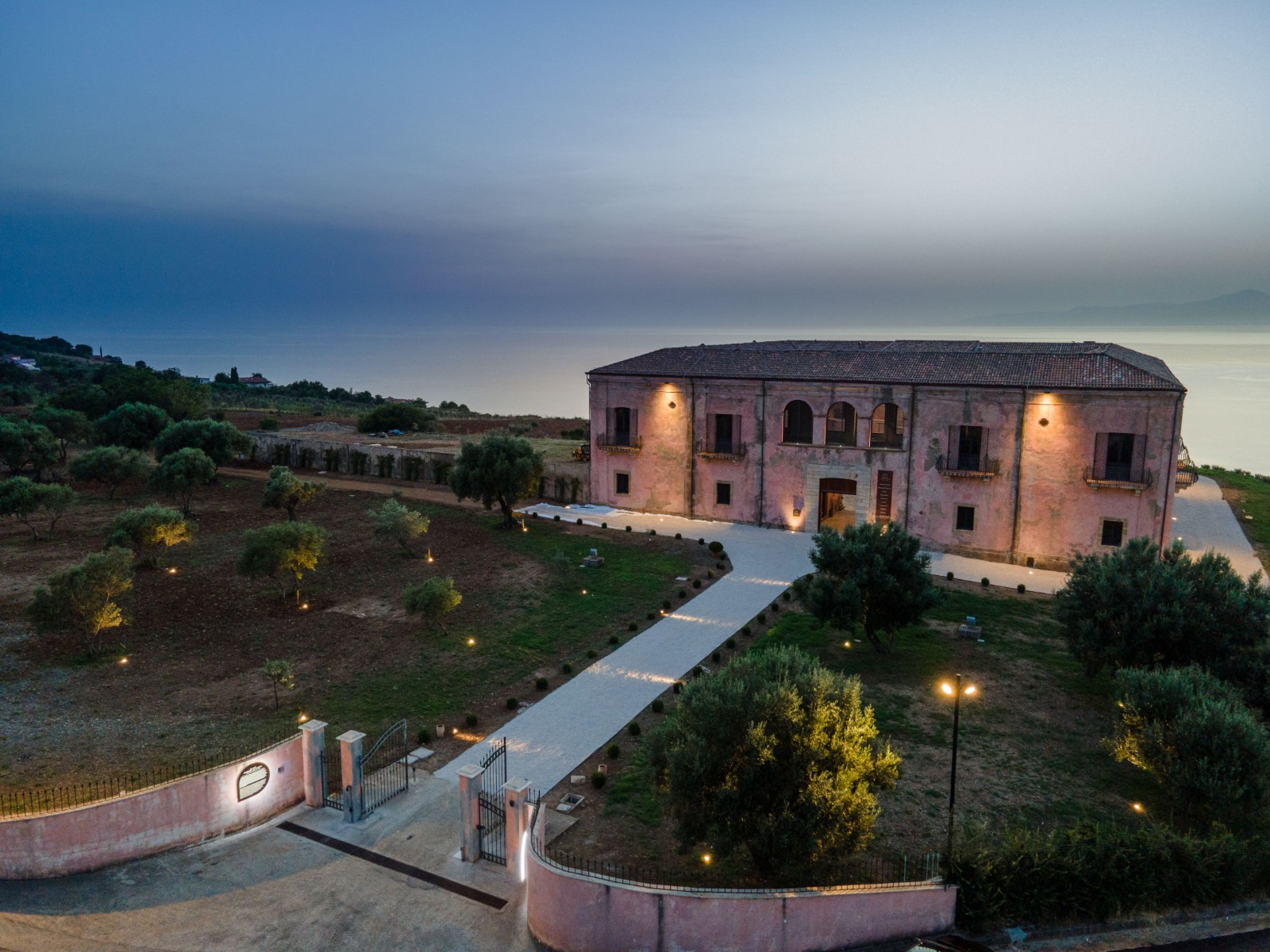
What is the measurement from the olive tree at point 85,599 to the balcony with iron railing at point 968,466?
27.8 metres

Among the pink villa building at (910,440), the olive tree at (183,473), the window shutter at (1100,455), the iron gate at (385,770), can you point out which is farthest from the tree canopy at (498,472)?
the window shutter at (1100,455)

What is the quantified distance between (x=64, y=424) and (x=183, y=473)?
19.5 metres

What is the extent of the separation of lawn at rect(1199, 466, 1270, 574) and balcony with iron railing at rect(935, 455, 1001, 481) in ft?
33.7

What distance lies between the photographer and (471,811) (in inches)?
500

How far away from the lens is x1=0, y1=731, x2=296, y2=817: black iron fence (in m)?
13.3

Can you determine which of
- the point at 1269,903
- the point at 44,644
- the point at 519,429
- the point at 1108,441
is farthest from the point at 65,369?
the point at 1269,903

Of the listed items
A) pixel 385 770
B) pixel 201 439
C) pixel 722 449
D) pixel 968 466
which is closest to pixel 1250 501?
pixel 968 466

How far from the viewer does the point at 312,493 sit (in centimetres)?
3331

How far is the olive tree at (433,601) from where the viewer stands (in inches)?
883

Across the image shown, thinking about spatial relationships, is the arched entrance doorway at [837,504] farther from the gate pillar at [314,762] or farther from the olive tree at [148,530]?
the olive tree at [148,530]

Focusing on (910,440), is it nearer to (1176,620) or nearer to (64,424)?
(1176,620)

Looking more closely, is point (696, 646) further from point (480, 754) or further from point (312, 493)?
point (312, 493)

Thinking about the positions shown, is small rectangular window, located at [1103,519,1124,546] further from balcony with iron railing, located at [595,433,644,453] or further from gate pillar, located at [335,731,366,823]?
gate pillar, located at [335,731,366,823]

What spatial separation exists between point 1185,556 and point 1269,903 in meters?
9.47
